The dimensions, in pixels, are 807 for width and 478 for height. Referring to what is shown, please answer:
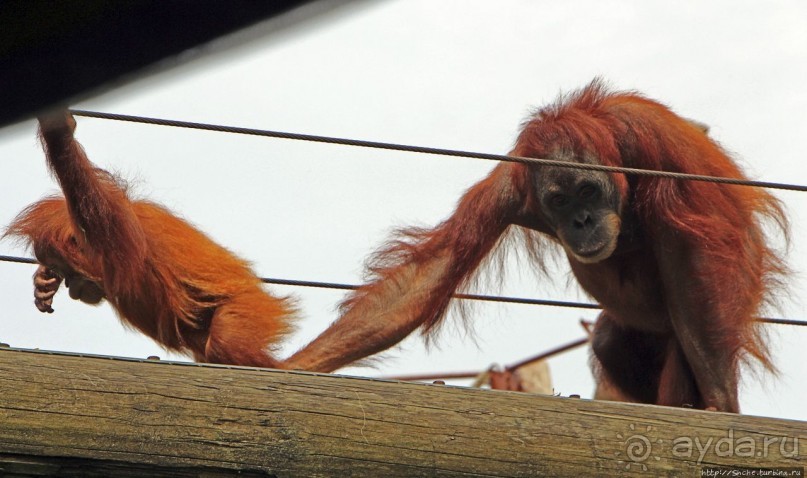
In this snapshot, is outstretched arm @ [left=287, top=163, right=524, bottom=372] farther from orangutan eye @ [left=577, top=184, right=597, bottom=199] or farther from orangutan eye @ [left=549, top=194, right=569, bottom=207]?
orangutan eye @ [left=577, top=184, right=597, bottom=199]

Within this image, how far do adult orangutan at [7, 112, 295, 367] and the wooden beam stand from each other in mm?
1685

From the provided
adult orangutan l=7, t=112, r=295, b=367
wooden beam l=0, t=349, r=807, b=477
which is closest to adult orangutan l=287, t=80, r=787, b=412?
adult orangutan l=7, t=112, r=295, b=367

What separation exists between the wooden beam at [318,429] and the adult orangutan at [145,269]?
1685 millimetres

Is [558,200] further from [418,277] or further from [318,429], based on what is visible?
[318,429]

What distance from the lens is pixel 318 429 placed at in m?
2.10

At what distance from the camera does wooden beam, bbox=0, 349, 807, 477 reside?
1988mm

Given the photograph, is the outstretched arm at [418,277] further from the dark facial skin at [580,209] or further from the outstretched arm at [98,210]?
the outstretched arm at [98,210]

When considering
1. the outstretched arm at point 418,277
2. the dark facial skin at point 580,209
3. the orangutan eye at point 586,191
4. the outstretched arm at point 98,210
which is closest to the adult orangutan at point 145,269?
the outstretched arm at point 98,210

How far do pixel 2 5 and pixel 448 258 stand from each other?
329cm

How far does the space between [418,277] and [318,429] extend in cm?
184

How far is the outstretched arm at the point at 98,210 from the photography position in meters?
3.68

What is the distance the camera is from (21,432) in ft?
6.40

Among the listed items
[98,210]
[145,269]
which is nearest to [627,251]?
[145,269]

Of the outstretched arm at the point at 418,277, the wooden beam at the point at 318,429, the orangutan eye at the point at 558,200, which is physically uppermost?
the orangutan eye at the point at 558,200
